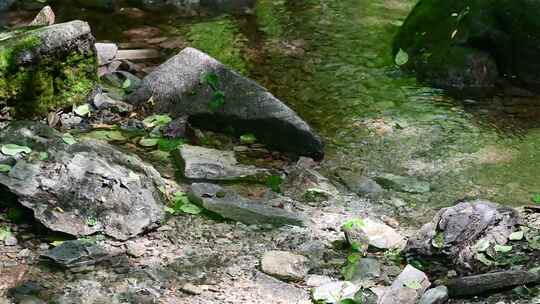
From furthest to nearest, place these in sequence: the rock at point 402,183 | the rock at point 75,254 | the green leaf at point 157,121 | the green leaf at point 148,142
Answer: the green leaf at point 157,121, the green leaf at point 148,142, the rock at point 402,183, the rock at point 75,254

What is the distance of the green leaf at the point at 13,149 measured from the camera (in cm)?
441

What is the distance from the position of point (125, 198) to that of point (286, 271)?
1058 mm

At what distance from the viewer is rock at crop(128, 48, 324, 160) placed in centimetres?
554

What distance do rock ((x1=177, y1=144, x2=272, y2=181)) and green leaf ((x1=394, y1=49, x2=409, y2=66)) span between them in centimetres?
292

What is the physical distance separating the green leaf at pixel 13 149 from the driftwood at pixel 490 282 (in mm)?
2590

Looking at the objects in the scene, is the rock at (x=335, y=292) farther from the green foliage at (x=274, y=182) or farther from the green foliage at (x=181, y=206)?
the green foliage at (x=274, y=182)

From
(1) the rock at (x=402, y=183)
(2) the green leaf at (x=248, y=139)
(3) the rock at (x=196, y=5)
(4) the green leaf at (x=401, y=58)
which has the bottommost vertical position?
(3) the rock at (x=196, y=5)

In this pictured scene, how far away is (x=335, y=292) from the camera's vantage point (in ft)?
12.4

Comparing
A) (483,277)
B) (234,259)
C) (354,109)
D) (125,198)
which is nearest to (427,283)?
(483,277)

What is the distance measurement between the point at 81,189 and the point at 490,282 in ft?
7.61

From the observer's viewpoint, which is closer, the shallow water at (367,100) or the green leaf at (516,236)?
the green leaf at (516,236)

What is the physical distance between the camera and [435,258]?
405cm

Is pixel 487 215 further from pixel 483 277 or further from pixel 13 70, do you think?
pixel 13 70

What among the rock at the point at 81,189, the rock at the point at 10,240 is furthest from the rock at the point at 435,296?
the rock at the point at 10,240
